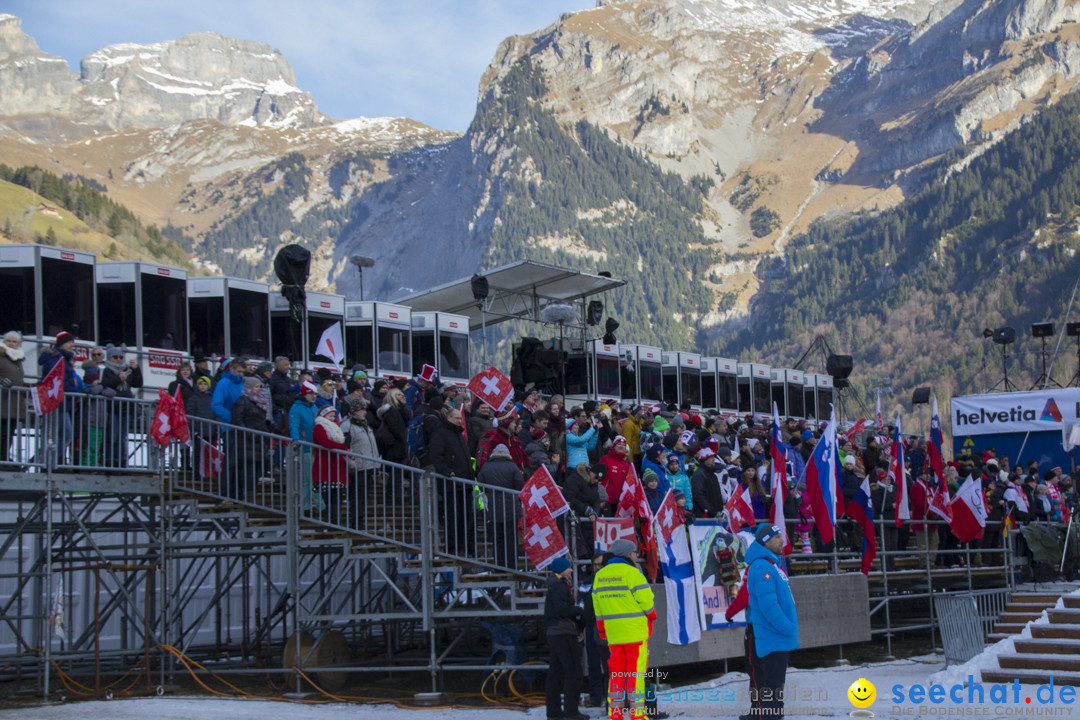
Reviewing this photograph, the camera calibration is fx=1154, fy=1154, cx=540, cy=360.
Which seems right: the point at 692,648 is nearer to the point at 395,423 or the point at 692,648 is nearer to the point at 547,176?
the point at 395,423

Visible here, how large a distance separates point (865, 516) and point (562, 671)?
726 centimetres

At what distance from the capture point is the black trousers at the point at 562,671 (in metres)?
10.7

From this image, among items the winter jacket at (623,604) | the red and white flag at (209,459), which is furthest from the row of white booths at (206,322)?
the winter jacket at (623,604)

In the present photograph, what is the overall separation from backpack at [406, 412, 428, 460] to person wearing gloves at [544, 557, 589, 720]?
283 centimetres

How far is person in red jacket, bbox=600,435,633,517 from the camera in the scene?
43.9 feet

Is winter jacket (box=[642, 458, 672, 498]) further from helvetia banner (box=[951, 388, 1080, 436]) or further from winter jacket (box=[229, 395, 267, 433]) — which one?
helvetia banner (box=[951, 388, 1080, 436])

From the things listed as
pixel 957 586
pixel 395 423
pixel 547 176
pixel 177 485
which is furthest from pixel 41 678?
pixel 547 176

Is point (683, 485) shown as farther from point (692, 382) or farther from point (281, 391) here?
point (692, 382)

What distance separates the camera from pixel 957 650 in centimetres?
1391

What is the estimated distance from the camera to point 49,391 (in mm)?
11969

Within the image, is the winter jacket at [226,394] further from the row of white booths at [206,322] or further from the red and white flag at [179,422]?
the row of white booths at [206,322]

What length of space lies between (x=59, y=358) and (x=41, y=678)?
395cm

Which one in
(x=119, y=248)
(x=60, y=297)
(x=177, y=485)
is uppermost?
(x=119, y=248)

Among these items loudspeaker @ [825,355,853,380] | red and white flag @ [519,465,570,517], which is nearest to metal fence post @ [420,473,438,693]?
red and white flag @ [519,465,570,517]
